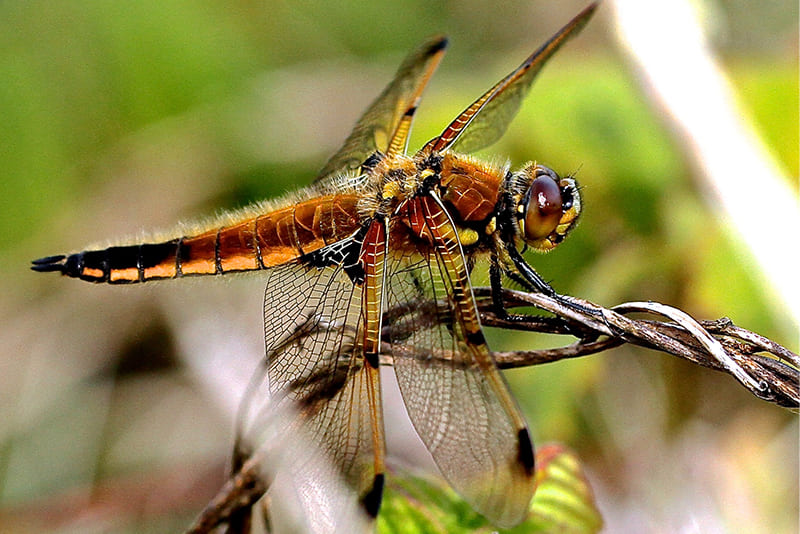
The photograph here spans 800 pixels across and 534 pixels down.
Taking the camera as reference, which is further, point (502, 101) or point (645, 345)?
point (502, 101)

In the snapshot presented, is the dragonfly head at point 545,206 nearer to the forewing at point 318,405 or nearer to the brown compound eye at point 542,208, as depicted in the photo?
the brown compound eye at point 542,208

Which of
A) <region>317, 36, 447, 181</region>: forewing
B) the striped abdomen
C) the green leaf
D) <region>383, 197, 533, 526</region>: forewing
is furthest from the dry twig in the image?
<region>317, 36, 447, 181</region>: forewing

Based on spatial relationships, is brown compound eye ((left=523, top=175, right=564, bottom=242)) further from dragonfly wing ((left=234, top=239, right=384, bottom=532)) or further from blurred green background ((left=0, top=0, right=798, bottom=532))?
blurred green background ((left=0, top=0, right=798, bottom=532))

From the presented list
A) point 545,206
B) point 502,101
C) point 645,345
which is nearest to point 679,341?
point 645,345

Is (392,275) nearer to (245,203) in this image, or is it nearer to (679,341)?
(679,341)

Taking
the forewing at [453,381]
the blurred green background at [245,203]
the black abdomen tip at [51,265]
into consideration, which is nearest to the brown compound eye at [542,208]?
the forewing at [453,381]

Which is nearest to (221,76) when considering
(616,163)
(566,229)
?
(616,163)

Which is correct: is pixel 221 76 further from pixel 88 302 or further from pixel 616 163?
pixel 616 163
